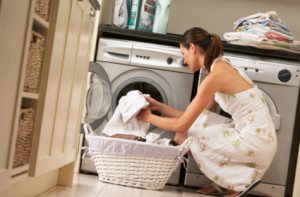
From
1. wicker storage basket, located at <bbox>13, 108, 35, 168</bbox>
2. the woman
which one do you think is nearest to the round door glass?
the woman

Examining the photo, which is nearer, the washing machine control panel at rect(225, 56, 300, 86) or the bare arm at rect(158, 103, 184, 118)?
the bare arm at rect(158, 103, 184, 118)

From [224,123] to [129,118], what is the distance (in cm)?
53

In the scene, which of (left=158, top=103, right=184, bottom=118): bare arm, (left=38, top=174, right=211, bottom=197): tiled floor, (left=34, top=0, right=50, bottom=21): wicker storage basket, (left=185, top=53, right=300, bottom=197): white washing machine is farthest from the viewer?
(left=185, top=53, right=300, bottom=197): white washing machine

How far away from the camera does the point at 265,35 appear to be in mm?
2932

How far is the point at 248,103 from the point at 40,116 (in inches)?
56.5

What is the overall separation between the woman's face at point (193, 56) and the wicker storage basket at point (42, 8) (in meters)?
1.36

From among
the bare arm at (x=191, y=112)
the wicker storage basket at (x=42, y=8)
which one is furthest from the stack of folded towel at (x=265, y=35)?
the wicker storage basket at (x=42, y=8)

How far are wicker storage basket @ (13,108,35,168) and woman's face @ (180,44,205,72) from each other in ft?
4.65

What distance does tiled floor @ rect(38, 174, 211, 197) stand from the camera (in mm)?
2037

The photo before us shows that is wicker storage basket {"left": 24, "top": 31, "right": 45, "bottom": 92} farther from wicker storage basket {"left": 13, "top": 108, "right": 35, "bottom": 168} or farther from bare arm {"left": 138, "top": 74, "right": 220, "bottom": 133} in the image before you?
bare arm {"left": 138, "top": 74, "right": 220, "bottom": 133}

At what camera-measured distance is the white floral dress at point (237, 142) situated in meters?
2.54

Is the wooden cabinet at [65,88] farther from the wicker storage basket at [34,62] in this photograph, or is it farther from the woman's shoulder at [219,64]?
the woman's shoulder at [219,64]

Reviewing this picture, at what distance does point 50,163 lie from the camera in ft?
5.56

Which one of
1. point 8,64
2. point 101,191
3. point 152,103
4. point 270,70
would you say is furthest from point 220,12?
point 8,64
